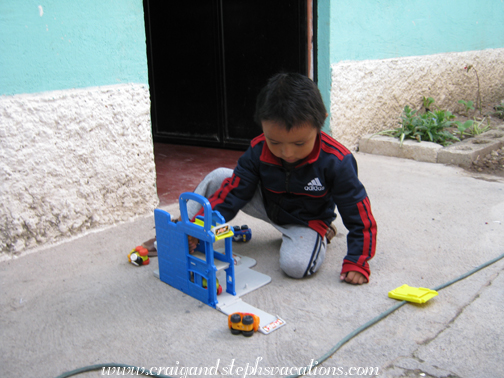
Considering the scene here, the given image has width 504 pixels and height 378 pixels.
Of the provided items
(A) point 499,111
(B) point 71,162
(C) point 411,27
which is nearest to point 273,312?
(B) point 71,162

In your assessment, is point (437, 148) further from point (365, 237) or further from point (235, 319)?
point (235, 319)

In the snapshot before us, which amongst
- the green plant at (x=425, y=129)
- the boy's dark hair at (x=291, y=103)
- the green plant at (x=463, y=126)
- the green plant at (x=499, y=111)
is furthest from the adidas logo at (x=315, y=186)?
the green plant at (x=499, y=111)

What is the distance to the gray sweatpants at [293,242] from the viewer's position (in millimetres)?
2250

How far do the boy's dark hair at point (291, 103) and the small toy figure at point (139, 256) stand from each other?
3.21ft

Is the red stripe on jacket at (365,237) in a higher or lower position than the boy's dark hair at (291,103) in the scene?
lower

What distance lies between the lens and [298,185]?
90.4 inches

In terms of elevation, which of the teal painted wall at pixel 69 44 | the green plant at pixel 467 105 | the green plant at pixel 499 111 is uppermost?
the teal painted wall at pixel 69 44

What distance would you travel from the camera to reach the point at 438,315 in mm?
1937

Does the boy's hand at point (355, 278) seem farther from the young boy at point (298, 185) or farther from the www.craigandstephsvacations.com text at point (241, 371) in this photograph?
the www.craigandstephsvacations.com text at point (241, 371)

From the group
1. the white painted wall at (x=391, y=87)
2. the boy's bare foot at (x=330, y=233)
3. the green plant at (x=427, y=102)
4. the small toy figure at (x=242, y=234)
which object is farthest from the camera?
the green plant at (x=427, y=102)

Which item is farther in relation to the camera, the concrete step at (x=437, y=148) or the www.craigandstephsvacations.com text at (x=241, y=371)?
the concrete step at (x=437, y=148)

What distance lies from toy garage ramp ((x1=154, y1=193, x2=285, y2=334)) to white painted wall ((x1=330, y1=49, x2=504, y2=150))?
9.35 ft

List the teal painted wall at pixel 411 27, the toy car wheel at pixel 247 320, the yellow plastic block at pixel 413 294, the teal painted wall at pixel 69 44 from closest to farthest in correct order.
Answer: the toy car wheel at pixel 247 320 < the yellow plastic block at pixel 413 294 < the teal painted wall at pixel 69 44 < the teal painted wall at pixel 411 27

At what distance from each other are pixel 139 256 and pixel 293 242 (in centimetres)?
82
